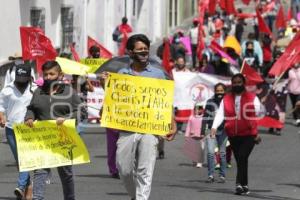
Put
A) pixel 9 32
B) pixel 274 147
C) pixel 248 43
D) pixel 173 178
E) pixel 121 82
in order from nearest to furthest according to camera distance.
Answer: pixel 121 82 → pixel 173 178 → pixel 274 147 → pixel 9 32 → pixel 248 43

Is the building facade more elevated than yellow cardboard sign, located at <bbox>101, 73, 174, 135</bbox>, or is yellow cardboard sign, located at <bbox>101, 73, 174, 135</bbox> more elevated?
the building facade

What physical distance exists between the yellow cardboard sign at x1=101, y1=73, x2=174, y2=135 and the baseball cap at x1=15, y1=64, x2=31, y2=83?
1.90m

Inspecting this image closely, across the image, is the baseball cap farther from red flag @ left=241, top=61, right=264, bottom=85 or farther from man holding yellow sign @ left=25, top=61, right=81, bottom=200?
red flag @ left=241, top=61, right=264, bottom=85

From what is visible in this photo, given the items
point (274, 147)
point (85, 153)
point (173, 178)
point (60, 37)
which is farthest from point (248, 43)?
point (85, 153)

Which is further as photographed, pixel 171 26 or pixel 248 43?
pixel 171 26

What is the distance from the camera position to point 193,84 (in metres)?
22.8

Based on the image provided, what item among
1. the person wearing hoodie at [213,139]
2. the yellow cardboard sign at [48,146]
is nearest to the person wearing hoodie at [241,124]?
the person wearing hoodie at [213,139]

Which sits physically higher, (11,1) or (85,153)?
(11,1)

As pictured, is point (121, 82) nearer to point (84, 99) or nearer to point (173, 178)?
point (173, 178)

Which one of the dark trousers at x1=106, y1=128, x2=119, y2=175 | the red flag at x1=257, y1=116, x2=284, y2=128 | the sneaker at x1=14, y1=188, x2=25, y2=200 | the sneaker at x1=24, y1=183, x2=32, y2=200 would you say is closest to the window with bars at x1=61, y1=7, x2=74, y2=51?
the red flag at x1=257, y1=116, x2=284, y2=128

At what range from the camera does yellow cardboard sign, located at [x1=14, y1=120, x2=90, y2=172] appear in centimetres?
1123

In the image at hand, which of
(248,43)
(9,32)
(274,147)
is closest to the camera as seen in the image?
(274,147)

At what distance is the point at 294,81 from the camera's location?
2566 centimetres

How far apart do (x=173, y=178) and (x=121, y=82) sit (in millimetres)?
4753
